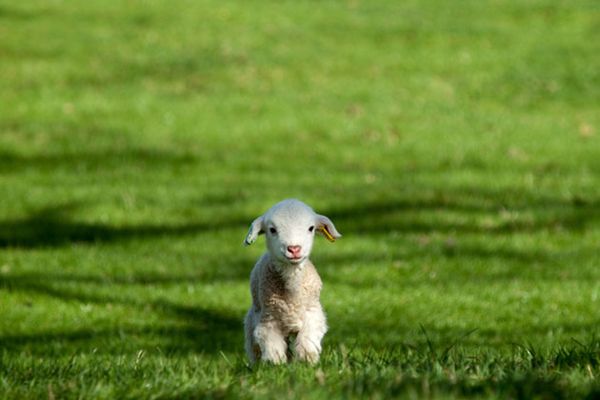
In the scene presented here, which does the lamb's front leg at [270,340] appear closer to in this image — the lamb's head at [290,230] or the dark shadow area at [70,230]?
the lamb's head at [290,230]

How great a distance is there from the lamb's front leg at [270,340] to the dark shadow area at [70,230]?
6.92 metres

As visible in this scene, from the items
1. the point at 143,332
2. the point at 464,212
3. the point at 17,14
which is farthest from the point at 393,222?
the point at 17,14

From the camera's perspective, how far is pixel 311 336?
6.11 metres

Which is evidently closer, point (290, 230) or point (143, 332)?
point (290, 230)

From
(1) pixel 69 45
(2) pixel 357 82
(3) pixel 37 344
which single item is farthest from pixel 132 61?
(3) pixel 37 344

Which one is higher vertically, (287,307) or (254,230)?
(254,230)

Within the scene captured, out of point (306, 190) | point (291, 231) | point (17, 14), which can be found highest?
point (17, 14)

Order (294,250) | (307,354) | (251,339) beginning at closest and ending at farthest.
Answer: (294,250)
(307,354)
(251,339)

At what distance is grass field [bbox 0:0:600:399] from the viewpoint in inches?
250

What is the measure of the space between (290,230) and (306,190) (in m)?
9.23

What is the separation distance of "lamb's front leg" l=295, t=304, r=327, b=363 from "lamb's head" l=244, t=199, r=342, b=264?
1.35 ft

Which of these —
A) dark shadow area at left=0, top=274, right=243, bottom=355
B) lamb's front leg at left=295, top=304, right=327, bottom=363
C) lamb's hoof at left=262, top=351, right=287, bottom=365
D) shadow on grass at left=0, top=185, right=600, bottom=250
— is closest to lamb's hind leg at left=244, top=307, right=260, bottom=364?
lamb's hoof at left=262, top=351, right=287, bottom=365

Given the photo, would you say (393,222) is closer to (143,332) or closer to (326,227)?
(143,332)

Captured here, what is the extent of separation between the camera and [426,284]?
10.9 m
